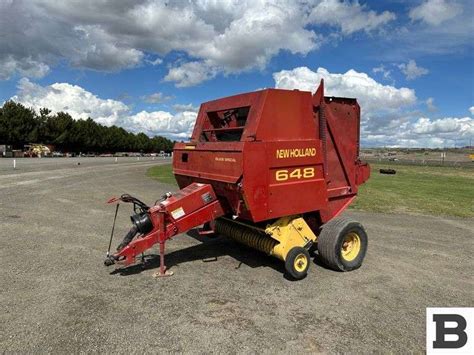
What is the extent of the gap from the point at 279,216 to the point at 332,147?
5.97 feet

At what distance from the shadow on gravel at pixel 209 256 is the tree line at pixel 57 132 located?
74.0 metres

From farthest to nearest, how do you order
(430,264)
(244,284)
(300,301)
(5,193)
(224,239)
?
1. (5,193)
2. (224,239)
3. (430,264)
4. (244,284)
5. (300,301)

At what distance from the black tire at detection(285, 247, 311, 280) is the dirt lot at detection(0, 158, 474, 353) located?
17 cm

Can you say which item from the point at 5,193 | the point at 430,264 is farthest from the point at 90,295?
the point at 5,193

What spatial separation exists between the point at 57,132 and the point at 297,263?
8689 cm

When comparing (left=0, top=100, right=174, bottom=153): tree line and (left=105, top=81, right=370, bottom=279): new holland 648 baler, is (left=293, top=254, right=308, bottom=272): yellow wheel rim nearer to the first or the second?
(left=105, top=81, right=370, bottom=279): new holland 648 baler

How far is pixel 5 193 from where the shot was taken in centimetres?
1564

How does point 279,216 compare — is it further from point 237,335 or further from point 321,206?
point 237,335

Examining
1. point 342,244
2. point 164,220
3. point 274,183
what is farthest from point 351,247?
point 164,220

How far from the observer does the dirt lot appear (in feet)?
14.2

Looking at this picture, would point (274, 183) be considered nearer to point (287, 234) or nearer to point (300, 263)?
point (287, 234)

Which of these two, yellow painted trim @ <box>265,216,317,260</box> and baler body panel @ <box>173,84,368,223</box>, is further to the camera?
yellow painted trim @ <box>265,216,317,260</box>

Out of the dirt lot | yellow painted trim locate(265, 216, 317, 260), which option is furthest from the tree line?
yellow painted trim locate(265, 216, 317, 260)

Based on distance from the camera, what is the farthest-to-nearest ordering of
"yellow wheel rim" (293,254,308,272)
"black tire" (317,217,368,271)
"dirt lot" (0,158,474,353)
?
1. "black tire" (317,217,368,271)
2. "yellow wheel rim" (293,254,308,272)
3. "dirt lot" (0,158,474,353)
